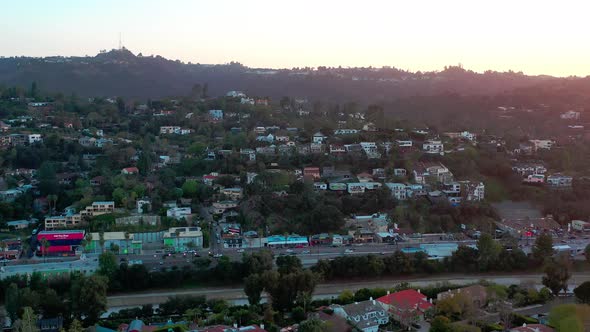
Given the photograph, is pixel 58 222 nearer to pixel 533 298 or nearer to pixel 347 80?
→ pixel 533 298

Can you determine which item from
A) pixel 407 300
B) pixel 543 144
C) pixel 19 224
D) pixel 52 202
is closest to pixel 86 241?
pixel 19 224

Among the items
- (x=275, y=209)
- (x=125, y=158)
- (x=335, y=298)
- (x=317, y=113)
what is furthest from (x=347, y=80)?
(x=335, y=298)

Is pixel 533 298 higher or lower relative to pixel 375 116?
lower

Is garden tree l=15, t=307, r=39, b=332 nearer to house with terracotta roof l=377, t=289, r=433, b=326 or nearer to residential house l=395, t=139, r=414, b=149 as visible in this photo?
house with terracotta roof l=377, t=289, r=433, b=326

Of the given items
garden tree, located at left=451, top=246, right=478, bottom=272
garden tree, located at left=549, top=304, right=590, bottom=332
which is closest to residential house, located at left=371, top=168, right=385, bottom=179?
garden tree, located at left=451, top=246, right=478, bottom=272

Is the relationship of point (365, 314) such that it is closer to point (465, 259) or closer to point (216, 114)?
point (465, 259)

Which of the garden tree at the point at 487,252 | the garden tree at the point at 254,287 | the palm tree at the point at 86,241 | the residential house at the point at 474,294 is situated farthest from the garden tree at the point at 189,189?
the residential house at the point at 474,294
